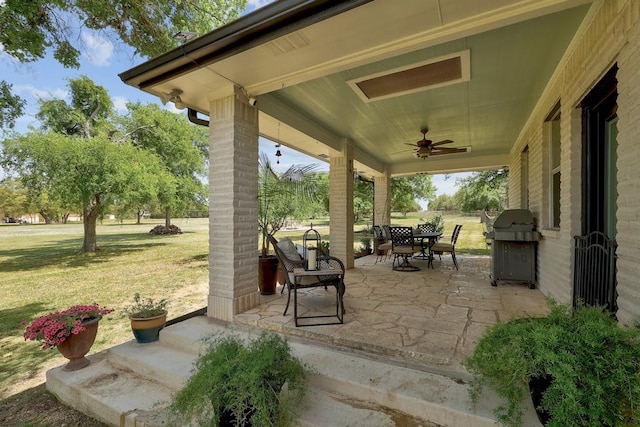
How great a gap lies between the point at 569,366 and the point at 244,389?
1.57 meters

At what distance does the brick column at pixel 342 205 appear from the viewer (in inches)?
240

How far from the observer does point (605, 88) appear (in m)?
2.38

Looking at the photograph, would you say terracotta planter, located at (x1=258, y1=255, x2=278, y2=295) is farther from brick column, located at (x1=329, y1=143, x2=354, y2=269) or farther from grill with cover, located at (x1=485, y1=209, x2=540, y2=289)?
grill with cover, located at (x1=485, y1=209, x2=540, y2=289)

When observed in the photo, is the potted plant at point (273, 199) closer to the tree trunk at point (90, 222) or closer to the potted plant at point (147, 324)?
the potted plant at point (147, 324)

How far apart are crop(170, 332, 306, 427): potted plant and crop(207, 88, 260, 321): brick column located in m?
1.44

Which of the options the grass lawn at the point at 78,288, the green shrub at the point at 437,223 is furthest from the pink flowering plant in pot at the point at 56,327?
the green shrub at the point at 437,223

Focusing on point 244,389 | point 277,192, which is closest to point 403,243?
point 277,192

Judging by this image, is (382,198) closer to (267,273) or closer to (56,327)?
(267,273)

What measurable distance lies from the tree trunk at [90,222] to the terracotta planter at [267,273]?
391 inches

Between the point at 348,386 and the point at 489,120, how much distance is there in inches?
198

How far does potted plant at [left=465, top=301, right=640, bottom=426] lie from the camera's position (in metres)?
1.21

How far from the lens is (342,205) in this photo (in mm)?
6148

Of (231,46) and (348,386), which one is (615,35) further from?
(348,386)

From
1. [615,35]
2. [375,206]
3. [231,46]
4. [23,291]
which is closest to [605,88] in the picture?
[615,35]
